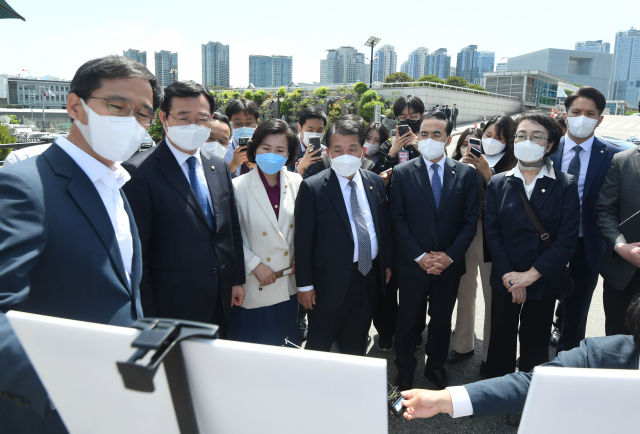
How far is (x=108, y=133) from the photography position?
58.6 inches

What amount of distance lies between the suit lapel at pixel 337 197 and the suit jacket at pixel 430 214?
1.62 ft

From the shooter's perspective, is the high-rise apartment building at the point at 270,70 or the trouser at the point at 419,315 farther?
the high-rise apartment building at the point at 270,70

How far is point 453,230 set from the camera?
2.99 m

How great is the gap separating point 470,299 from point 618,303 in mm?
1019

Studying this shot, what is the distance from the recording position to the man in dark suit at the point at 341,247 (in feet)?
8.80

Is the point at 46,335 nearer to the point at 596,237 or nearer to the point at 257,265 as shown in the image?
the point at 257,265

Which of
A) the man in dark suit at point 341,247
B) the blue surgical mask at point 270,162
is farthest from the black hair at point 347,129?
the blue surgical mask at point 270,162

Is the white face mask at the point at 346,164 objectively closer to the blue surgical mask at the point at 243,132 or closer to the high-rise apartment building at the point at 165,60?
the blue surgical mask at the point at 243,132

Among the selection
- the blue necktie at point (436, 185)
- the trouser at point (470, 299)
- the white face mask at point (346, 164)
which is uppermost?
the white face mask at point (346, 164)

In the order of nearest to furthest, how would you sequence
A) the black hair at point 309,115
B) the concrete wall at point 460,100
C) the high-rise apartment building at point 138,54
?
the black hair at point 309,115 → the concrete wall at point 460,100 → the high-rise apartment building at point 138,54

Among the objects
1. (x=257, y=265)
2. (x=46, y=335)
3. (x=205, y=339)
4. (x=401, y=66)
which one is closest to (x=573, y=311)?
(x=257, y=265)

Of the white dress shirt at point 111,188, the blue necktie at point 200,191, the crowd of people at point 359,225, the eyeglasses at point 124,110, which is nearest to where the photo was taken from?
the white dress shirt at point 111,188

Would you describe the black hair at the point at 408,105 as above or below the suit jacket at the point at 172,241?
above

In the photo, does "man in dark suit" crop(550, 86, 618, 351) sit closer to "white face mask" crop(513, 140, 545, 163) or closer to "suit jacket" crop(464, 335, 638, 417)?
"white face mask" crop(513, 140, 545, 163)
